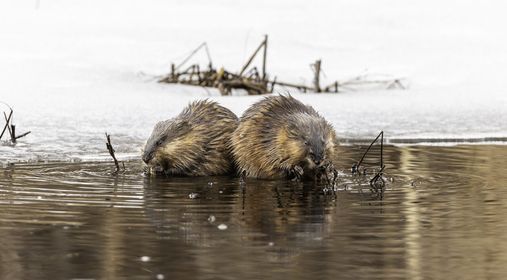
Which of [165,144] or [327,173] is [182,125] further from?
[327,173]

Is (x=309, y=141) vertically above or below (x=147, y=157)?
above

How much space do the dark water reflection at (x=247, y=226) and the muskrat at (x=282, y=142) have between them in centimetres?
16

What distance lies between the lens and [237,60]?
48.7ft

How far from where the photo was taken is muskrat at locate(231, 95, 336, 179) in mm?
8188

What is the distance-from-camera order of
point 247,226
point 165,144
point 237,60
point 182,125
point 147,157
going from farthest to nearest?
point 237,60, point 182,125, point 165,144, point 147,157, point 247,226

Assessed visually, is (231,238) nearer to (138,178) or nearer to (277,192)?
(277,192)

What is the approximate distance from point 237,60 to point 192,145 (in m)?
6.08

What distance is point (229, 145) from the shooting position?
8.98 meters

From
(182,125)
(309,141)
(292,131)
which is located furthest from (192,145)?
(309,141)

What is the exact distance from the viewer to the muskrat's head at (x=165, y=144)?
8.66m

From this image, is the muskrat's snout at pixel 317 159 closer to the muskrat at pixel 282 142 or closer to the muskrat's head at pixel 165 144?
the muskrat at pixel 282 142

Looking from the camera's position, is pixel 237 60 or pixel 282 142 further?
pixel 237 60

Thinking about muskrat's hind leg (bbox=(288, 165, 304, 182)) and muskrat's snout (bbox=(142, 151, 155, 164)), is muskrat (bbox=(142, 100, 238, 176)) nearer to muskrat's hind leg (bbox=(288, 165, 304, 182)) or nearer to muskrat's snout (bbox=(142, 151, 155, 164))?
muskrat's snout (bbox=(142, 151, 155, 164))

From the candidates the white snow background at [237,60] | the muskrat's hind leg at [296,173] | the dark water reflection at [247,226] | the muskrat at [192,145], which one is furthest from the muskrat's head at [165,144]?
the muskrat's hind leg at [296,173]
